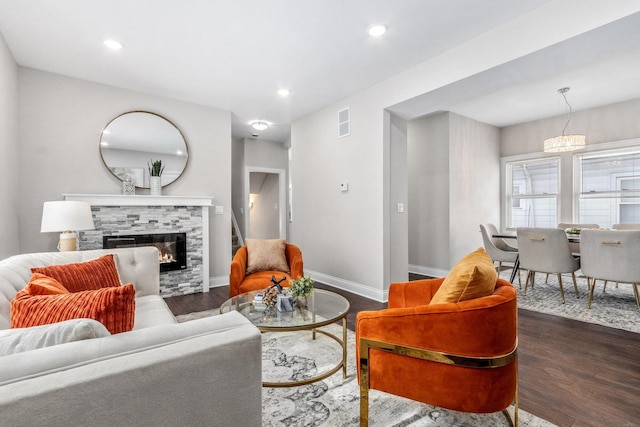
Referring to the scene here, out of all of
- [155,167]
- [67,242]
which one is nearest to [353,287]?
[155,167]

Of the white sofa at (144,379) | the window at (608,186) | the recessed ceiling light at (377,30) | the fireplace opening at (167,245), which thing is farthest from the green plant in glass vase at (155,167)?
the window at (608,186)

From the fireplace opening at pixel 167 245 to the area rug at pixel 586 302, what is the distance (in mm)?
4204

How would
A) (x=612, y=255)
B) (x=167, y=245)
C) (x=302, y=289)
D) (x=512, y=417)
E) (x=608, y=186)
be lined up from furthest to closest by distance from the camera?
(x=608, y=186), (x=167, y=245), (x=612, y=255), (x=302, y=289), (x=512, y=417)

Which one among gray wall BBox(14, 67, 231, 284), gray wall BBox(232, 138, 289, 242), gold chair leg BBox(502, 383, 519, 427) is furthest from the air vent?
gold chair leg BBox(502, 383, 519, 427)

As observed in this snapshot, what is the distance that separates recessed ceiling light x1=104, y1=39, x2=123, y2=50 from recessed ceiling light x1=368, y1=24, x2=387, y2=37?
2.28 m

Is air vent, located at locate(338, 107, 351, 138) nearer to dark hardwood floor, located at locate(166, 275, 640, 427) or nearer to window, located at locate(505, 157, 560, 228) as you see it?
dark hardwood floor, located at locate(166, 275, 640, 427)

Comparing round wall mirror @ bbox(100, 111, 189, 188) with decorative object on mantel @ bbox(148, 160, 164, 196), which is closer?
round wall mirror @ bbox(100, 111, 189, 188)

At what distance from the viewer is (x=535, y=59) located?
2.50 m

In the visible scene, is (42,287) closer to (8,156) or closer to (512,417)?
(512,417)

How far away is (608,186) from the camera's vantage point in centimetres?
506

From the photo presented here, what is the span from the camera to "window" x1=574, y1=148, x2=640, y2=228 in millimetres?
4848

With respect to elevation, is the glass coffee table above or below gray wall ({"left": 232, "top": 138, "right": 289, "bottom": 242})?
below

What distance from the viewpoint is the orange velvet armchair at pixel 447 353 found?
1.29 meters

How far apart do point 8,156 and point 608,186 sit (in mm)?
7922
